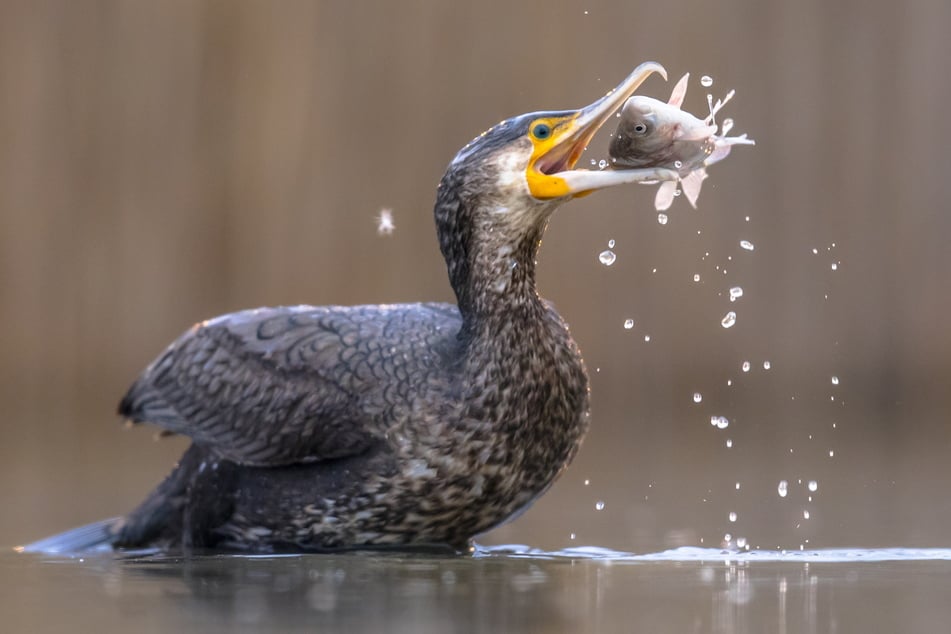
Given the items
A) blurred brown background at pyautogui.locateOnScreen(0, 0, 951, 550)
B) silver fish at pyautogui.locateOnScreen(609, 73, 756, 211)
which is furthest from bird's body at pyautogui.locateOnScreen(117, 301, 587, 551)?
blurred brown background at pyautogui.locateOnScreen(0, 0, 951, 550)

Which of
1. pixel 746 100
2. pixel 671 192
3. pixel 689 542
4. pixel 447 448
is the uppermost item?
pixel 746 100

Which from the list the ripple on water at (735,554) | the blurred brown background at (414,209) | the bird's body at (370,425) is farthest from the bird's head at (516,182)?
the blurred brown background at (414,209)

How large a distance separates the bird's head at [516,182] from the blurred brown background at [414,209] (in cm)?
388

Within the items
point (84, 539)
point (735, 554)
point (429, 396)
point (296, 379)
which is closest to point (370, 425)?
point (429, 396)

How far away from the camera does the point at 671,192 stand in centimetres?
481

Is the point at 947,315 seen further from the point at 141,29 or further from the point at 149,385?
the point at 149,385

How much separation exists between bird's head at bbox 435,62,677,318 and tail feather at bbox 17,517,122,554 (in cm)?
141

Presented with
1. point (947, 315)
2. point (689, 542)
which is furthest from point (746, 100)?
point (689, 542)

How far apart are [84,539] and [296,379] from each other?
0.95 metres

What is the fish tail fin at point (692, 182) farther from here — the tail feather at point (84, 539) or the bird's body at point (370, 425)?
the tail feather at point (84, 539)

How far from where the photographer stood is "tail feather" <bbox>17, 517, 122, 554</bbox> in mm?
5293

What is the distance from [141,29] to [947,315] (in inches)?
184

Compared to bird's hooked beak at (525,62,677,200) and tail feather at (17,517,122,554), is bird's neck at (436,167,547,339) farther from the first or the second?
tail feather at (17,517,122,554)

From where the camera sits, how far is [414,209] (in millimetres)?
9406
